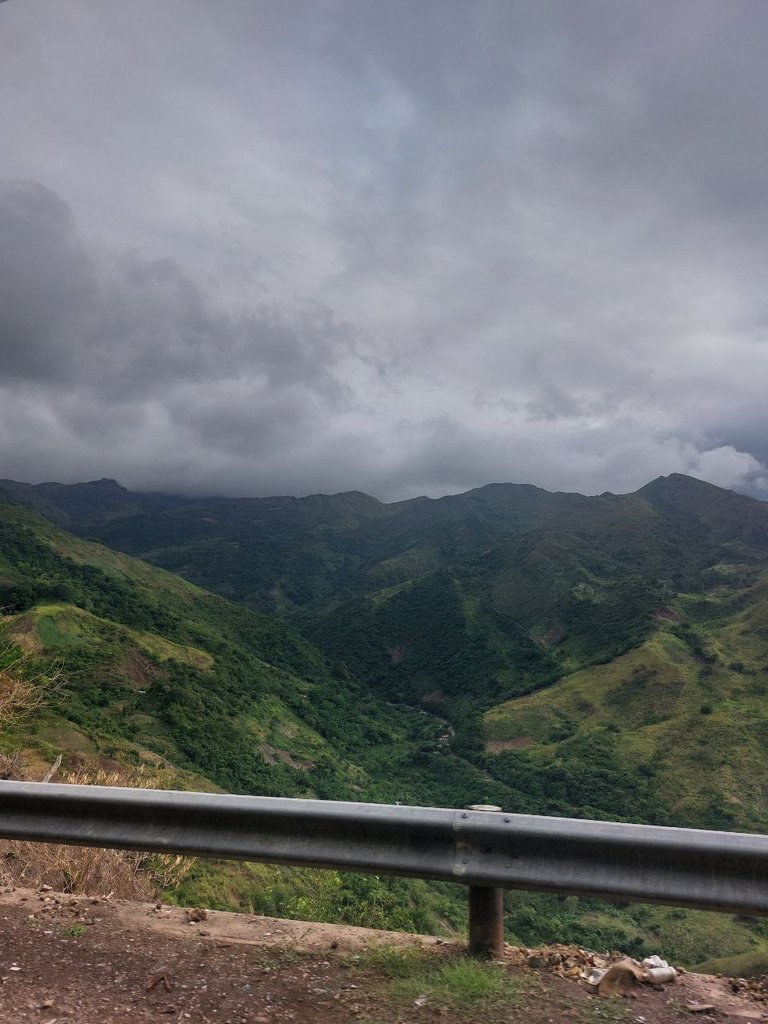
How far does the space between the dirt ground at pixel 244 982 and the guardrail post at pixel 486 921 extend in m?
0.13

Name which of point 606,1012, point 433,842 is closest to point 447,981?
point 433,842

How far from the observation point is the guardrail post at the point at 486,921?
3.28 metres

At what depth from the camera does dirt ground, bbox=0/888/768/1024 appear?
2.85 m

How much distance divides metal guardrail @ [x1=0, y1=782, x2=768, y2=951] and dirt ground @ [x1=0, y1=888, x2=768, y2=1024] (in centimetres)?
46

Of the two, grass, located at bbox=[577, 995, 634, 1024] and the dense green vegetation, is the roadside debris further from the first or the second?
the dense green vegetation

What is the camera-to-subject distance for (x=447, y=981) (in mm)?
3021

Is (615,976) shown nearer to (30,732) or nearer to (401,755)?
(30,732)

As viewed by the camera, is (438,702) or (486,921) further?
(438,702)

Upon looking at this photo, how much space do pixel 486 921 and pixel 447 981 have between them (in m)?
0.36

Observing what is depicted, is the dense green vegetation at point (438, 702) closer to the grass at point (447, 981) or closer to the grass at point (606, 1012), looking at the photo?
the grass at point (447, 981)

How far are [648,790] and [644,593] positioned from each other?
2818 inches

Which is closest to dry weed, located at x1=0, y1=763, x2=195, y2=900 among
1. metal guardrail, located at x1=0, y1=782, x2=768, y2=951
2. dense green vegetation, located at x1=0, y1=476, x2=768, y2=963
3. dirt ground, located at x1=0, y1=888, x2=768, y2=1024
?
dirt ground, located at x1=0, y1=888, x2=768, y2=1024

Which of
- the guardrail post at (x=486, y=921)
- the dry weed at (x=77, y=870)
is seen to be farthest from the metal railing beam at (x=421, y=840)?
the dry weed at (x=77, y=870)

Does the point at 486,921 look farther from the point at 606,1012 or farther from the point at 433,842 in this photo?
the point at 606,1012
